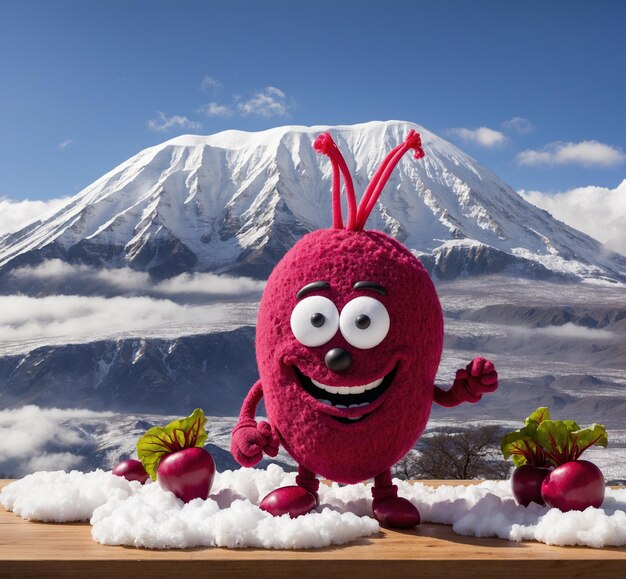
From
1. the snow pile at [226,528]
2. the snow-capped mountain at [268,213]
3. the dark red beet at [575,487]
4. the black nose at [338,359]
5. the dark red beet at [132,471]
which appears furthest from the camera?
the snow-capped mountain at [268,213]

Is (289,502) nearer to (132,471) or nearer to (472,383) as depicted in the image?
(472,383)

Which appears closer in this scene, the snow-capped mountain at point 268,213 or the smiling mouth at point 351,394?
the smiling mouth at point 351,394

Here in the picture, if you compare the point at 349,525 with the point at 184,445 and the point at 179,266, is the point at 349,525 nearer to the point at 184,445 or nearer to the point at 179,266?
the point at 184,445

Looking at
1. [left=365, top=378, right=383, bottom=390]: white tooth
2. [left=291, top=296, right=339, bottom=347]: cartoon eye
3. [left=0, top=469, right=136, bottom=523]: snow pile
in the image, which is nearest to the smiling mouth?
[left=365, top=378, right=383, bottom=390]: white tooth

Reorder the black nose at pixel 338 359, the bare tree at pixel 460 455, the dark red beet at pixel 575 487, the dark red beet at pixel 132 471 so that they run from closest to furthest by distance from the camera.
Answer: the black nose at pixel 338 359 → the dark red beet at pixel 575 487 → the dark red beet at pixel 132 471 → the bare tree at pixel 460 455

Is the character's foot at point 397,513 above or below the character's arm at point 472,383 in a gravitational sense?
below

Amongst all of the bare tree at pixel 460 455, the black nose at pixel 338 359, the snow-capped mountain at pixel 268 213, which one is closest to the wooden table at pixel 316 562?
the black nose at pixel 338 359

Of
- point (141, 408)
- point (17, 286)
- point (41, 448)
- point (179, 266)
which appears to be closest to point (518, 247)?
point (179, 266)

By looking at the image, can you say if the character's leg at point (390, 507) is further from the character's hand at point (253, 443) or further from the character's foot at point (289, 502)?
the character's hand at point (253, 443)
